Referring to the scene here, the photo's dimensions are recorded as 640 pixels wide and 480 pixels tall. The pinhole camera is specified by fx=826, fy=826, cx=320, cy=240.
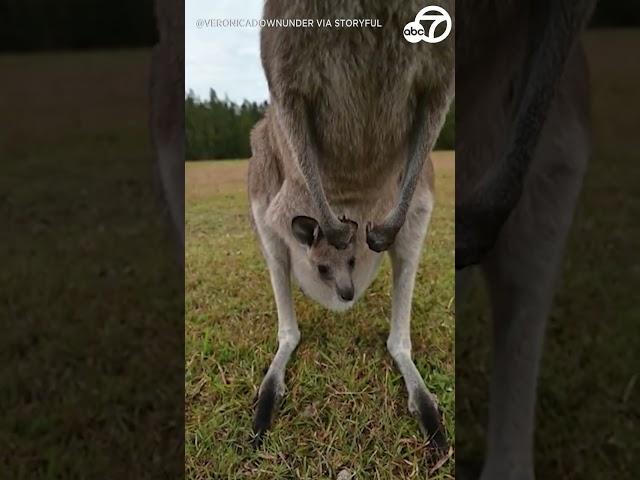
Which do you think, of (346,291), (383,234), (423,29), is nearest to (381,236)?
(383,234)

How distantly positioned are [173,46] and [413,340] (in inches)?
40.8

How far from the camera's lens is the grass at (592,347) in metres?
2.63

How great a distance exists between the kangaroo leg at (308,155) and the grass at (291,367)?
0.16 m

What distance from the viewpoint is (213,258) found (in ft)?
7.22

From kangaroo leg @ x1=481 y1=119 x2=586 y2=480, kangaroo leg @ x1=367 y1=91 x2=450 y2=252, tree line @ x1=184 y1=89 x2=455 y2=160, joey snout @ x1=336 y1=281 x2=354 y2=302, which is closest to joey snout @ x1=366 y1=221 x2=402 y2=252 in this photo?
kangaroo leg @ x1=367 y1=91 x2=450 y2=252

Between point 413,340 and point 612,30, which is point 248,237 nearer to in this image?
point 413,340

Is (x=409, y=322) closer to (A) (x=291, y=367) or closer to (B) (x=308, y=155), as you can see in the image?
(A) (x=291, y=367)

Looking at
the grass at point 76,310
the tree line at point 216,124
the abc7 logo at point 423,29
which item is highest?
the abc7 logo at point 423,29

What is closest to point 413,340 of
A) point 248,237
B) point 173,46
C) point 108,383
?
point 248,237

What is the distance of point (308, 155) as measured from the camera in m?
2.19

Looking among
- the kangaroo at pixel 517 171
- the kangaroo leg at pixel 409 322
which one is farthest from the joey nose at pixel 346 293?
the kangaroo at pixel 517 171

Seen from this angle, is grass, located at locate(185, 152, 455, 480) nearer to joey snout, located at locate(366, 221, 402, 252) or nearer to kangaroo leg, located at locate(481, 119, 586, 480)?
joey snout, located at locate(366, 221, 402, 252)

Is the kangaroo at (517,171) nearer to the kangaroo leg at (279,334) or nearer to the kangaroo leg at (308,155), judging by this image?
the kangaroo leg at (308,155)

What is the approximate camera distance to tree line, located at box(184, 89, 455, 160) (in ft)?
7.06
